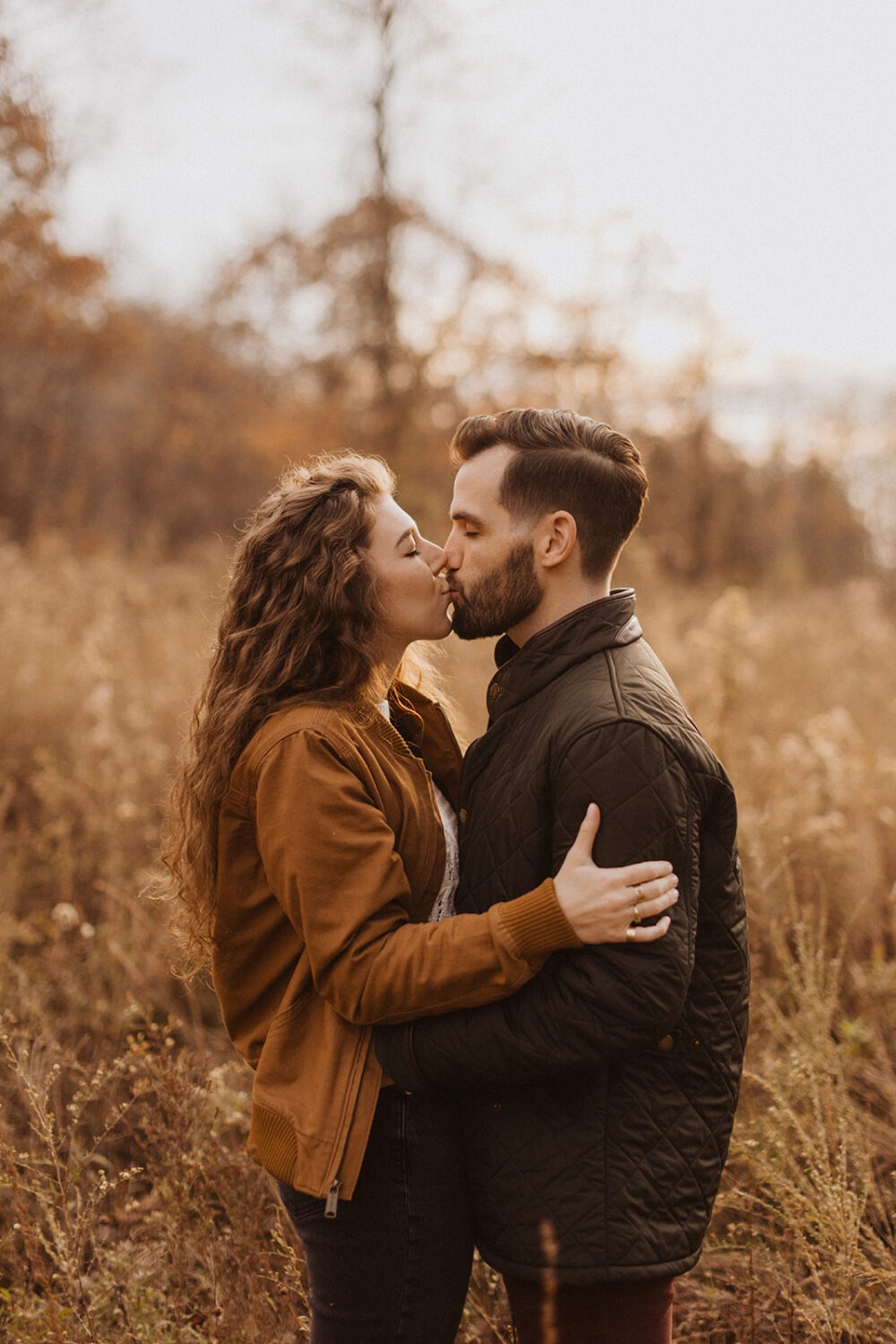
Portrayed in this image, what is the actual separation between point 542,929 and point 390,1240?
28.7 inches

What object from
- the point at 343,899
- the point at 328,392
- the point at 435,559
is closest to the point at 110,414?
the point at 328,392

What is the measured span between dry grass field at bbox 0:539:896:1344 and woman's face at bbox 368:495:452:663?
1.17 metres

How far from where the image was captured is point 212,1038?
13.2ft

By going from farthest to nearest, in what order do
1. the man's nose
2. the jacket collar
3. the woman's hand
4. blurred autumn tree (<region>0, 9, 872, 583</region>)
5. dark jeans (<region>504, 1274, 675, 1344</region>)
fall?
blurred autumn tree (<region>0, 9, 872, 583</region>) < the man's nose < the jacket collar < dark jeans (<region>504, 1274, 675, 1344</region>) < the woman's hand

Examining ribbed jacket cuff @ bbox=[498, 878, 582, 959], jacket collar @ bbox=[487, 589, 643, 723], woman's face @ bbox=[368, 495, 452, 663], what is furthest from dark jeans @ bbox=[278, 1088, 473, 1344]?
woman's face @ bbox=[368, 495, 452, 663]

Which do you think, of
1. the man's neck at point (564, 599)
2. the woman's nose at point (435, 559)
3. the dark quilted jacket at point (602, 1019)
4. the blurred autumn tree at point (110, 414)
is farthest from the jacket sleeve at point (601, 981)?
the blurred autumn tree at point (110, 414)

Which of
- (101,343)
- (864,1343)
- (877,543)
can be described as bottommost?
(864,1343)

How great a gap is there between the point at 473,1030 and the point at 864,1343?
1.49m

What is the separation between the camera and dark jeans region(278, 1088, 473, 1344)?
1.96 metres

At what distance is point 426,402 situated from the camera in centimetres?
1336

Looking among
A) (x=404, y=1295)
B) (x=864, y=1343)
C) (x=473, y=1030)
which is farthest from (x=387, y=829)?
(x=864, y=1343)

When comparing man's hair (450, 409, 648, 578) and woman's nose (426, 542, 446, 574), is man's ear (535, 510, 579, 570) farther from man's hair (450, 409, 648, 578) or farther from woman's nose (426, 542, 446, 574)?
woman's nose (426, 542, 446, 574)

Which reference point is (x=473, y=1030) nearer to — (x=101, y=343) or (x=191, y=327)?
(x=101, y=343)

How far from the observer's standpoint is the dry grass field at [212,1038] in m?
2.41
